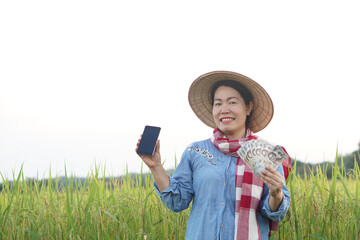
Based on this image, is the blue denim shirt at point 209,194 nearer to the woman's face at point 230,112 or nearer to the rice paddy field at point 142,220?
the woman's face at point 230,112

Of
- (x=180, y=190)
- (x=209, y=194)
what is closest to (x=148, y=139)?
(x=180, y=190)

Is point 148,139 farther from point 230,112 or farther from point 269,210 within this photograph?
point 269,210

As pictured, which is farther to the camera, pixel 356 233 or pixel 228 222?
pixel 356 233

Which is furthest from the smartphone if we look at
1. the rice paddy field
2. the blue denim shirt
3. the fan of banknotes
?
the rice paddy field

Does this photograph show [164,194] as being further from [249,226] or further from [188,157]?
[249,226]

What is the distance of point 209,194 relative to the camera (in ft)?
8.36

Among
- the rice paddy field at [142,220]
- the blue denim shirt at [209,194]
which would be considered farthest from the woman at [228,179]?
the rice paddy field at [142,220]

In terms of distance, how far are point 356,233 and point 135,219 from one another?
84.3 inches

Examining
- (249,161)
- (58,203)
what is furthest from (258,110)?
(58,203)

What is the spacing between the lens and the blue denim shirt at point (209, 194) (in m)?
2.51

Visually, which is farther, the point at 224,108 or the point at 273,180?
the point at 224,108

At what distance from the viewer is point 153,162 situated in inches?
108

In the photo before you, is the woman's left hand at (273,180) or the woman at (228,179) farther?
the woman at (228,179)

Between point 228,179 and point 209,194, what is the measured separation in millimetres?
165
